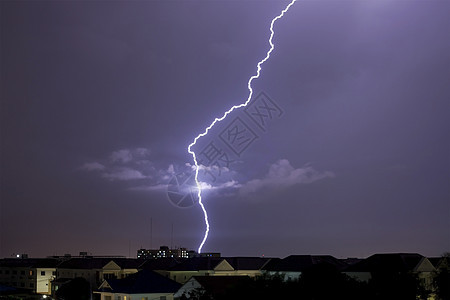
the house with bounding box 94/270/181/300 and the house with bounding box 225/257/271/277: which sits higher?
the house with bounding box 225/257/271/277

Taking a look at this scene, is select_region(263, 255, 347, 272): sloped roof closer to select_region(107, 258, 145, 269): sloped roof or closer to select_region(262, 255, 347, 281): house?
select_region(262, 255, 347, 281): house

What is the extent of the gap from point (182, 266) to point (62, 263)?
15878mm

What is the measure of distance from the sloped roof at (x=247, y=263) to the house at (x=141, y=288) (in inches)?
602

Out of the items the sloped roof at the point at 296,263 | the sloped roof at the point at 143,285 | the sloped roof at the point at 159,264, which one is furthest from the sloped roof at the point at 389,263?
the sloped roof at the point at 159,264

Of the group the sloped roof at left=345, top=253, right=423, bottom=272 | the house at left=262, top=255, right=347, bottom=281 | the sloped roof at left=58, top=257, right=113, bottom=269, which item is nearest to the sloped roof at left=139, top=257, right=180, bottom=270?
the sloped roof at left=58, top=257, right=113, bottom=269

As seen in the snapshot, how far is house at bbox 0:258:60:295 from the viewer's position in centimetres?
6412

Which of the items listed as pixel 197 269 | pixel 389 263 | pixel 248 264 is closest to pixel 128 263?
pixel 197 269

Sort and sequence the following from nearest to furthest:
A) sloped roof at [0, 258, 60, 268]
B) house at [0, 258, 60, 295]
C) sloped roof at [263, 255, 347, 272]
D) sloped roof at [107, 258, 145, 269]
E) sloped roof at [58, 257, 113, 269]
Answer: sloped roof at [263, 255, 347, 272], sloped roof at [58, 257, 113, 269], sloped roof at [107, 258, 145, 269], house at [0, 258, 60, 295], sloped roof at [0, 258, 60, 268]

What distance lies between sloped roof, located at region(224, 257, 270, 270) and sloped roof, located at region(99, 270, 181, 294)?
15292 mm

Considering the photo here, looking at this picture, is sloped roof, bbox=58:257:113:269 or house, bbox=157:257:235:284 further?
sloped roof, bbox=58:257:113:269

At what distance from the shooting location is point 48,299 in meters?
51.3

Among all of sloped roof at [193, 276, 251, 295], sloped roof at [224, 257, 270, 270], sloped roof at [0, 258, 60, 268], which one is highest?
sloped roof at [0, 258, 60, 268]

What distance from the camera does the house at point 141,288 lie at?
38594 mm

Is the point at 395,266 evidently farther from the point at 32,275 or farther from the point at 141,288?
the point at 32,275
